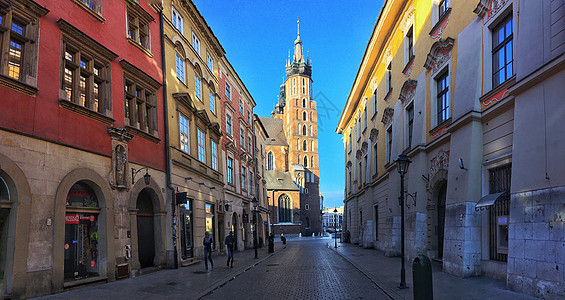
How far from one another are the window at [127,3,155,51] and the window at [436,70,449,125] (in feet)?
38.7

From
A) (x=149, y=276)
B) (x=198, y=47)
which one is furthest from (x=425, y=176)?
(x=198, y=47)

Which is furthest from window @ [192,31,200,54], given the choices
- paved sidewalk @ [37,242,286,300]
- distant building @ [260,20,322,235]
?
distant building @ [260,20,322,235]

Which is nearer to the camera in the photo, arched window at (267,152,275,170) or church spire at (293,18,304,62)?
arched window at (267,152,275,170)

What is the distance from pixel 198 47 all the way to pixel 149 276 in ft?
45.1

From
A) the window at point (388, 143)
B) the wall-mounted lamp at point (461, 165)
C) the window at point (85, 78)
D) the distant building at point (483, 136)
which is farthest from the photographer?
the window at point (388, 143)

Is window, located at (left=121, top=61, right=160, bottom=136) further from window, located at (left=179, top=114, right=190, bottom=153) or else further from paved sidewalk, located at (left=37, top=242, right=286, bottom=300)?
paved sidewalk, located at (left=37, top=242, right=286, bottom=300)

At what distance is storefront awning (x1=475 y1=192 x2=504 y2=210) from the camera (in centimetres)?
1064

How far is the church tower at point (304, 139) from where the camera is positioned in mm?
94800

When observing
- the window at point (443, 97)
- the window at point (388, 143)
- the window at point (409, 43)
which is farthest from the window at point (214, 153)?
the window at point (443, 97)

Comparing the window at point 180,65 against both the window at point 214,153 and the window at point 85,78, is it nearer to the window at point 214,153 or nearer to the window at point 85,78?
the window at point 214,153

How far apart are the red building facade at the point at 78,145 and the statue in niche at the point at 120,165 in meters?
0.05

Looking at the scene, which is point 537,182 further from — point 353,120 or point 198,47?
point 353,120

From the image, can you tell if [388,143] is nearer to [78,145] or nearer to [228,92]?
[228,92]

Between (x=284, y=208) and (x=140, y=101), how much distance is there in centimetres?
7274
